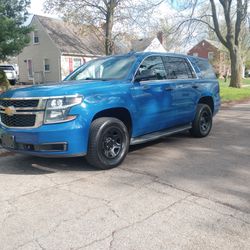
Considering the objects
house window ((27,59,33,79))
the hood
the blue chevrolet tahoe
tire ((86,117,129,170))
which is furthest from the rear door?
house window ((27,59,33,79))

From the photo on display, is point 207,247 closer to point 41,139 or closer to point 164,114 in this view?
point 41,139

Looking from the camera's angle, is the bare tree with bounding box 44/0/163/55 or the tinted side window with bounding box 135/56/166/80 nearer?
the tinted side window with bounding box 135/56/166/80

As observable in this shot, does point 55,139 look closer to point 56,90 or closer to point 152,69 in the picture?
point 56,90

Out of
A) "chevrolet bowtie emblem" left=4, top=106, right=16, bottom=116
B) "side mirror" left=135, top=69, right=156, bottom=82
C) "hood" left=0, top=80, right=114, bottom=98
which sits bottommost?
"chevrolet bowtie emblem" left=4, top=106, right=16, bottom=116

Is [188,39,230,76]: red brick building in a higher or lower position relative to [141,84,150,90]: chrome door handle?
higher

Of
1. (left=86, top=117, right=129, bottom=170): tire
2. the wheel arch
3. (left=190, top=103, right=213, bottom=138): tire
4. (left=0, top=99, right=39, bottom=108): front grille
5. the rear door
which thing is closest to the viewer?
(left=0, top=99, right=39, bottom=108): front grille

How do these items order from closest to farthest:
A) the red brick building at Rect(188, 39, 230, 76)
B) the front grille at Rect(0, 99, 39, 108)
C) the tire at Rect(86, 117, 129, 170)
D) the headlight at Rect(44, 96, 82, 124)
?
the headlight at Rect(44, 96, 82, 124), the front grille at Rect(0, 99, 39, 108), the tire at Rect(86, 117, 129, 170), the red brick building at Rect(188, 39, 230, 76)

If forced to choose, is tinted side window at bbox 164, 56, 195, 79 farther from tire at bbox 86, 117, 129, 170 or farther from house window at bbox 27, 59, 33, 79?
house window at bbox 27, 59, 33, 79

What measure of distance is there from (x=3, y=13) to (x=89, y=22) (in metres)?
10.5

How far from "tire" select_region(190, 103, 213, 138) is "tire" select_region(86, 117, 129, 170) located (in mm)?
2521

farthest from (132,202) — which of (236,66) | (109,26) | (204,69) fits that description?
(236,66)

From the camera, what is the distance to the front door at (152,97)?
595cm

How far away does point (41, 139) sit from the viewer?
4.91m

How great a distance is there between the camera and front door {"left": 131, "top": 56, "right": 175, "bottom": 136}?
19.5 feet
